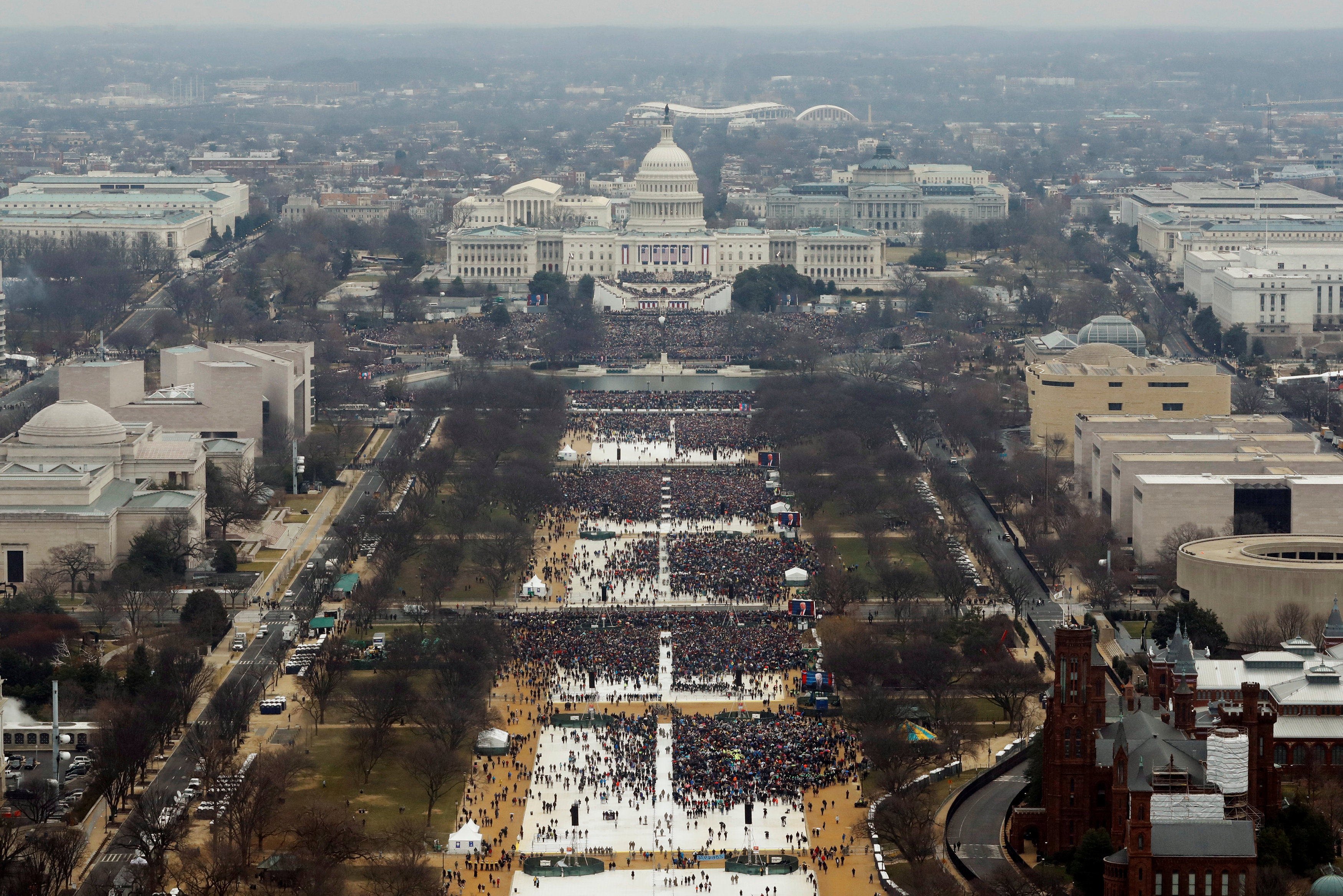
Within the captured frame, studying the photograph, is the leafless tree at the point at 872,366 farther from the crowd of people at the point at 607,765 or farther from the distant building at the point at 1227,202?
the crowd of people at the point at 607,765

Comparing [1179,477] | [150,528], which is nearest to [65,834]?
[150,528]

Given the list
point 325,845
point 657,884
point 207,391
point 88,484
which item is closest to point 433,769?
point 325,845

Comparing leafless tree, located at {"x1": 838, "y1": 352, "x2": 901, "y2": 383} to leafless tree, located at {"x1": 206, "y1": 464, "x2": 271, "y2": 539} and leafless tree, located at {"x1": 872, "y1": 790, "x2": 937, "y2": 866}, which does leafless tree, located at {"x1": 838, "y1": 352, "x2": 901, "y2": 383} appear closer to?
leafless tree, located at {"x1": 206, "y1": 464, "x2": 271, "y2": 539}

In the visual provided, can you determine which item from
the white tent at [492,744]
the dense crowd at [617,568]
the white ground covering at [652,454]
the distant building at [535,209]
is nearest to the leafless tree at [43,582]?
the dense crowd at [617,568]

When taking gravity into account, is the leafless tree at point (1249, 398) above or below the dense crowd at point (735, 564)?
above

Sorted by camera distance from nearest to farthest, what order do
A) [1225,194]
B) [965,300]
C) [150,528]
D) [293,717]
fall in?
[293,717], [150,528], [965,300], [1225,194]

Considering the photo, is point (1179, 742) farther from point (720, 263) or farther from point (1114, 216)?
point (1114, 216)
